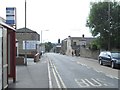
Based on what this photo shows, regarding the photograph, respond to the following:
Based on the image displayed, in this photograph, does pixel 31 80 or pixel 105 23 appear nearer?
pixel 31 80

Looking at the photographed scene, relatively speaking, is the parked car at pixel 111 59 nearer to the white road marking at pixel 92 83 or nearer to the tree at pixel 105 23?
the tree at pixel 105 23

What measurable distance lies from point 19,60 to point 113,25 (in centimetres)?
1908

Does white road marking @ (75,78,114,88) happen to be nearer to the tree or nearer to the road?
the road

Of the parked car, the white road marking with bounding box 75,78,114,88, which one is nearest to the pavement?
the white road marking with bounding box 75,78,114,88

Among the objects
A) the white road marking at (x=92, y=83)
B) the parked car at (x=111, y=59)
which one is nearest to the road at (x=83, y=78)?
the white road marking at (x=92, y=83)

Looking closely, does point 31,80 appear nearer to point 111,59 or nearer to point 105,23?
point 111,59

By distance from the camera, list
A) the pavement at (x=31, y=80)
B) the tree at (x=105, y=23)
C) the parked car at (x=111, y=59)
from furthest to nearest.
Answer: the tree at (x=105, y=23)
the parked car at (x=111, y=59)
the pavement at (x=31, y=80)

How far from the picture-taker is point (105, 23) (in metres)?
47.3

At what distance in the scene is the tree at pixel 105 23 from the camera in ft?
156

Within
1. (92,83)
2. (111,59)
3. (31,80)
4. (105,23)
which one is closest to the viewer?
(92,83)

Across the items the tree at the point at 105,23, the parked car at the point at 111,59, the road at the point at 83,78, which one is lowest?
the road at the point at 83,78

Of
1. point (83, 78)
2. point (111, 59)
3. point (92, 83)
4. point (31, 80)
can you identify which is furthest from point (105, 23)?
point (92, 83)

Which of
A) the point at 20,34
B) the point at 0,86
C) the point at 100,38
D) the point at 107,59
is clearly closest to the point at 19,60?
the point at 107,59

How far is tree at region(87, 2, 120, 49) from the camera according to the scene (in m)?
47.4
